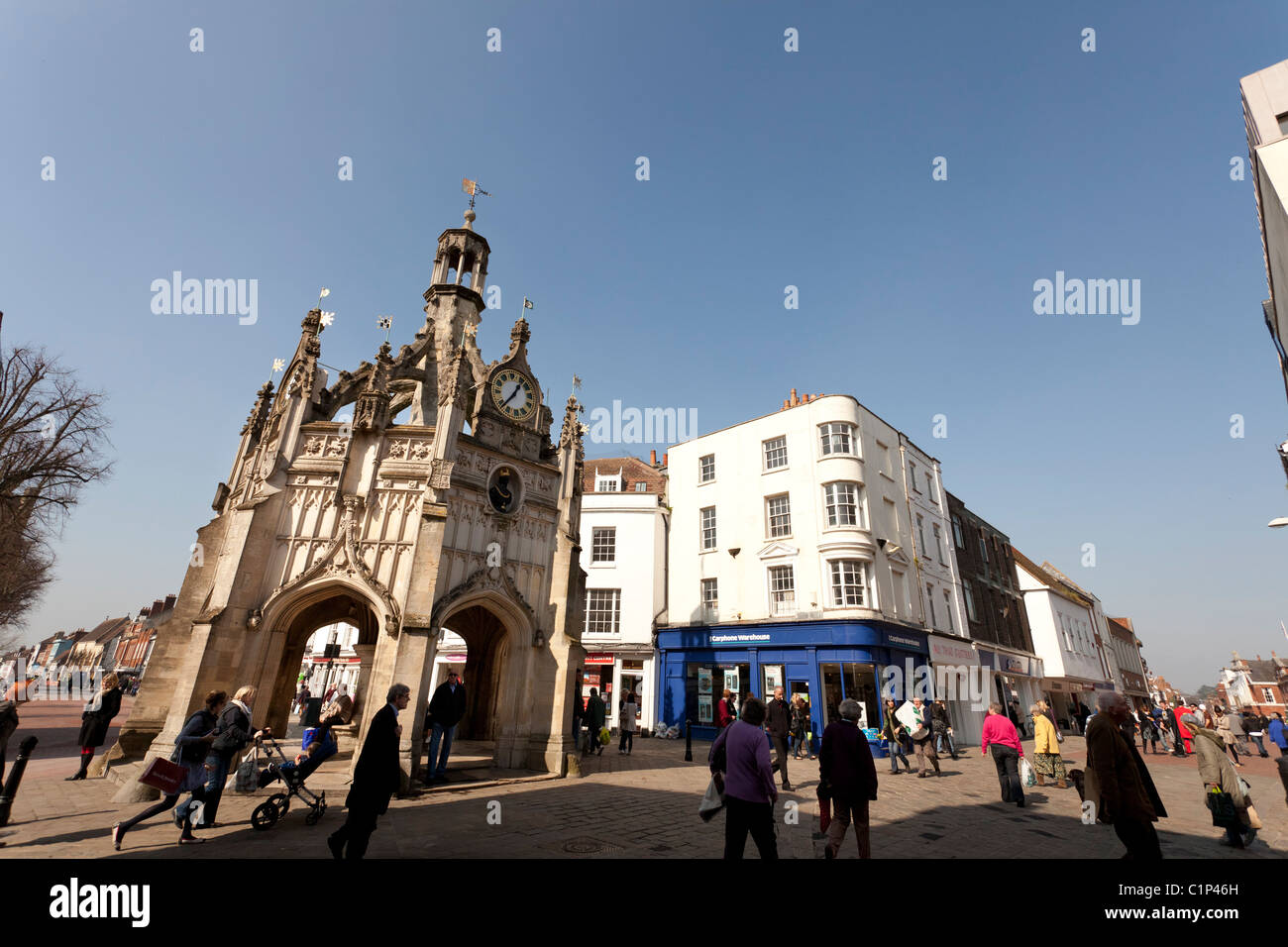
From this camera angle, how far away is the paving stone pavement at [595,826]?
6.50m

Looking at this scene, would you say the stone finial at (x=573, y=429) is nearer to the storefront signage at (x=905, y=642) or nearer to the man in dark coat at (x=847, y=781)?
the man in dark coat at (x=847, y=781)

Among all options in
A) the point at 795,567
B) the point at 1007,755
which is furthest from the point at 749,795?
the point at 795,567

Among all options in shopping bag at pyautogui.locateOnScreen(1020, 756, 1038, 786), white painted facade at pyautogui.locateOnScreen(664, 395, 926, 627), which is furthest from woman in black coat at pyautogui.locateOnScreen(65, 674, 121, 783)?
white painted facade at pyautogui.locateOnScreen(664, 395, 926, 627)

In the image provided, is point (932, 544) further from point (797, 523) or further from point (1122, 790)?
point (1122, 790)

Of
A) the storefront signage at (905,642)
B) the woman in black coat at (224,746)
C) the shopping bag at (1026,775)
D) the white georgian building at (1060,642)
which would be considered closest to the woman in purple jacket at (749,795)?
the woman in black coat at (224,746)

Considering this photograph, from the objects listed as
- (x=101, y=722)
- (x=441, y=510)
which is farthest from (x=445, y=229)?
(x=101, y=722)

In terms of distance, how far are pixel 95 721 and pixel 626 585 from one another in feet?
67.4

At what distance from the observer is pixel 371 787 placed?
199 inches

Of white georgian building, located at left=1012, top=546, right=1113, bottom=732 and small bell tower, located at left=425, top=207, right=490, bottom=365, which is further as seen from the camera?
white georgian building, located at left=1012, top=546, right=1113, bottom=732

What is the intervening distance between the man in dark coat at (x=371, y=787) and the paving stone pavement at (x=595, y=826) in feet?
4.98

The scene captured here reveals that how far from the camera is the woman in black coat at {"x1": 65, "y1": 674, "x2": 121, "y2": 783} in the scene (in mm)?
10062

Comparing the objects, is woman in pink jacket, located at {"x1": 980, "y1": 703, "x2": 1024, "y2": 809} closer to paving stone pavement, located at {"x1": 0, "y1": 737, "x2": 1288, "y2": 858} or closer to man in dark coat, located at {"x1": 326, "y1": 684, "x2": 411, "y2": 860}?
paving stone pavement, located at {"x1": 0, "y1": 737, "x2": 1288, "y2": 858}

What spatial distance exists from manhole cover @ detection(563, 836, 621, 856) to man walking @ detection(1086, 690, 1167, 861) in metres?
5.11
